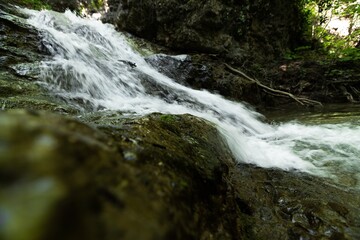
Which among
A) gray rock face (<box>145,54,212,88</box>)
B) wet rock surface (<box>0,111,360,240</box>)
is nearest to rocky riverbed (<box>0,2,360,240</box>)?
wet rock surface (<box>0,111,360,240</box>)

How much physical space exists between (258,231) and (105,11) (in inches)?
→ 596

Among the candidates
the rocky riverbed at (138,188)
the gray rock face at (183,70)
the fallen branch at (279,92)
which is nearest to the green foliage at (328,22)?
the fallen branch at (279,92)

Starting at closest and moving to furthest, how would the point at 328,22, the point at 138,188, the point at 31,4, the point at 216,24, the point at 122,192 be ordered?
the point at 122,192
the point at 138,188
the point at 216,24
the point at 31,4
the point at 328,22

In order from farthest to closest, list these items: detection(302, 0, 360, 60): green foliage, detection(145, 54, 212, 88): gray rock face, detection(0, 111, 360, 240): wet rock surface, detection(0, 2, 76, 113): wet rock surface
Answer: detection(302, 0, 360, 60): green foliage < detection(145, 54, 212, 88): gray rock face < detection(0, 2, 76, 113): wet rock surface < detection(0, 111, 360, 240): wet rock surface

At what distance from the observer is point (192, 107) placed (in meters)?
6.97

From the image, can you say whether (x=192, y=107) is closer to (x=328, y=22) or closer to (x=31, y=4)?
(x=31, y=4)

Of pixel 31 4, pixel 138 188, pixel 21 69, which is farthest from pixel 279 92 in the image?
pixel 31 4

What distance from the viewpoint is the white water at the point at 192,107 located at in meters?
4.15

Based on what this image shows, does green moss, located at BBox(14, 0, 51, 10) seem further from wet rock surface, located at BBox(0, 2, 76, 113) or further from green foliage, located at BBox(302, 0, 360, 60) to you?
green foliage, located at BBox(302, 0, 360, 60)

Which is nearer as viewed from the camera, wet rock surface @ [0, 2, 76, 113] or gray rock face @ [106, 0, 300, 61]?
wet rock surface @ [0, 2, 76, 113]

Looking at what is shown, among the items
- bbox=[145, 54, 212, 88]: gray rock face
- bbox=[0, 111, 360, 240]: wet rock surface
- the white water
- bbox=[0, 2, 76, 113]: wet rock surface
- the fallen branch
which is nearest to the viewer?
bbox=[0, 111, 360, 240]: wet rock surface

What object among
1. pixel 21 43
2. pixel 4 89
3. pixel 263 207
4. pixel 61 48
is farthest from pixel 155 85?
pixel 263 207

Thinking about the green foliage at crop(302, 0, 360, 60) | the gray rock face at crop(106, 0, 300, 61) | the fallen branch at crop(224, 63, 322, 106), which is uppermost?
the green foliage at crop(302, 0, 360, 60)

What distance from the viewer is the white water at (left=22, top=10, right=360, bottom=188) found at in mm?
4148
